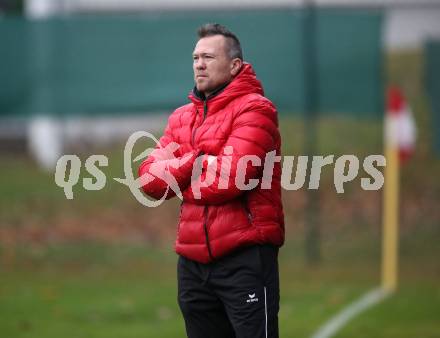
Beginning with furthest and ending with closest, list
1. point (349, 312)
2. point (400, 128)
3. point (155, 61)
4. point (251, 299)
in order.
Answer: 1. point (155, 61)
2. point (400, 128)
3. point (349, 312)
4. point (251, 299)

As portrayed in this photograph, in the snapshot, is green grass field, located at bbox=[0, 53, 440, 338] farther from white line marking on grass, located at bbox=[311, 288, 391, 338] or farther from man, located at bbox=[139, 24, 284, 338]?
man, located at bbox=[139, 24, 284, 338]

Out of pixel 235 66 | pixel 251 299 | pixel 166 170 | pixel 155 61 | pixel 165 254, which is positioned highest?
pixel 155 61

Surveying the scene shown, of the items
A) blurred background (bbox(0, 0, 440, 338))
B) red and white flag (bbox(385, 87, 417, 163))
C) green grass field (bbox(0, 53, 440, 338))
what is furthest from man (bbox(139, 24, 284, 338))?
red and white flag (bbox(385, 87, 417, 163))

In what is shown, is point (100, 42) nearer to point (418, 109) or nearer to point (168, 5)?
point (418, 109)

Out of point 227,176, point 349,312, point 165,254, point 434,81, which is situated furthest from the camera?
point 165,254

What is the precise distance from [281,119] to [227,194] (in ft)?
23.6

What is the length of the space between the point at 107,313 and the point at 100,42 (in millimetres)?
3583

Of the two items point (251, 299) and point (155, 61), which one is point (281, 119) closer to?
point (155, 61)

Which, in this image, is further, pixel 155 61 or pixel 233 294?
pixel 155 61

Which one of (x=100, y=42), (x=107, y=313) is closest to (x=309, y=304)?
(x=107, y=313)

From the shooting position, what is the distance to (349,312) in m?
9.16

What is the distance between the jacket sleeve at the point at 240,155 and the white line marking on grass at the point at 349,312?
3.35m

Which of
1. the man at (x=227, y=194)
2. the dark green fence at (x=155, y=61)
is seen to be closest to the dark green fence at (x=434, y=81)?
the dark green fence at (x=155, y=61)

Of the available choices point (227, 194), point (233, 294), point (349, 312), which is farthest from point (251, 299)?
point (349, 312)
